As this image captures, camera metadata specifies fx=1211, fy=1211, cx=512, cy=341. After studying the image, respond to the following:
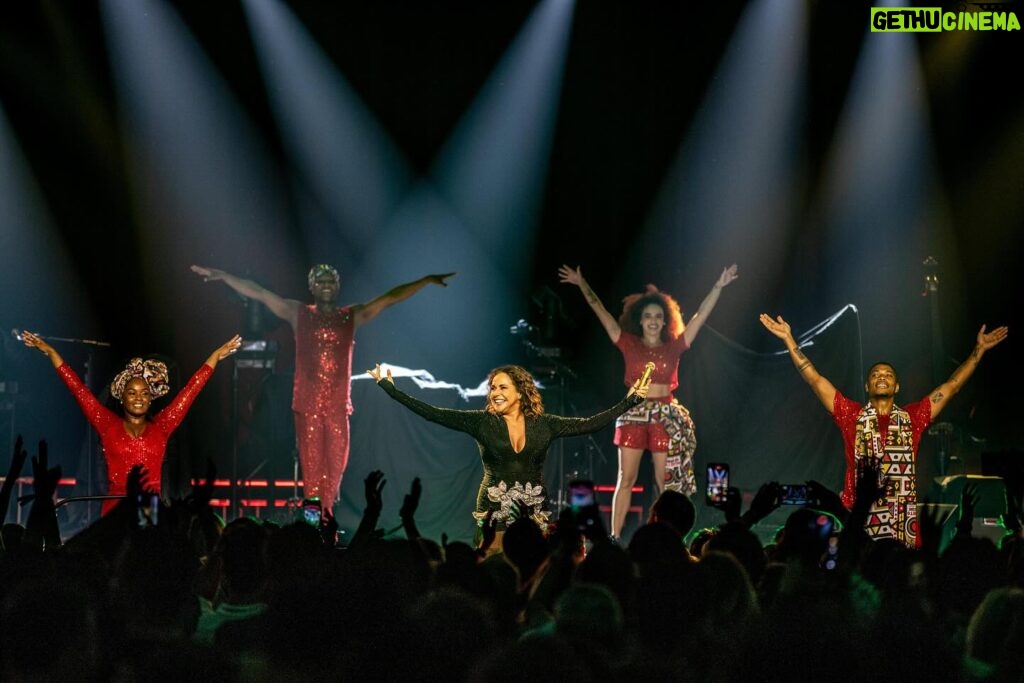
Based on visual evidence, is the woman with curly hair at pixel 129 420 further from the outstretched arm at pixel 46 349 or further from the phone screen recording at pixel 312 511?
the phone screen recording at pixel 312 511

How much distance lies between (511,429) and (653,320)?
95.6 inches

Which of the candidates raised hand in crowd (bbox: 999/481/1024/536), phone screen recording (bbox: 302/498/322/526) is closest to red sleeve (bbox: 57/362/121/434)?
phone screen recording (bbox: 302/498/322/526)

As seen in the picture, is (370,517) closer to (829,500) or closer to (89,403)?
(829,500)

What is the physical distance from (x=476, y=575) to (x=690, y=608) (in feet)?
1.97

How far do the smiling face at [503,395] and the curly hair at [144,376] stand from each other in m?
2.46

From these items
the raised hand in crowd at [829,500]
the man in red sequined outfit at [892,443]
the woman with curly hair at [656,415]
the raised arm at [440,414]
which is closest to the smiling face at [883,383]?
the man in red sequined outfit at [892,443]

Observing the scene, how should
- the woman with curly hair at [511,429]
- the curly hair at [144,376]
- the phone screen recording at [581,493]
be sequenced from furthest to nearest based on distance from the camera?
the curly hair at [144,376] → the woman with curly hair at [511,429] → the phone screen recording at [581,493]

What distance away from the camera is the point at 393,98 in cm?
1171

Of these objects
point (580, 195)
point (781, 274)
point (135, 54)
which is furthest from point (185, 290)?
point (781, 274)

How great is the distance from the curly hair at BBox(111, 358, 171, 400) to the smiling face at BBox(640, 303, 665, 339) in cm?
334

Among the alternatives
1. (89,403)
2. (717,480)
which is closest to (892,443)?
(717,480)

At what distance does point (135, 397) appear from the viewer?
7477 mm

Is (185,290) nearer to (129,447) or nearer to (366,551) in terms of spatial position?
(129,447)

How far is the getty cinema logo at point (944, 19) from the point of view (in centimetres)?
1064
